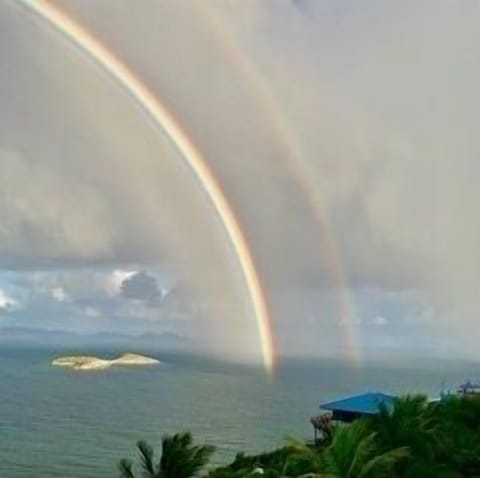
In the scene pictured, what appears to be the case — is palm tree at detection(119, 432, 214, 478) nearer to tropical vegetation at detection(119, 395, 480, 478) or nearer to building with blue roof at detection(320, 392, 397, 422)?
tropical vegetation at detection(119, 395, 480, 478)

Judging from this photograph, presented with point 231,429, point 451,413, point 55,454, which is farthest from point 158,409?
point 451,413

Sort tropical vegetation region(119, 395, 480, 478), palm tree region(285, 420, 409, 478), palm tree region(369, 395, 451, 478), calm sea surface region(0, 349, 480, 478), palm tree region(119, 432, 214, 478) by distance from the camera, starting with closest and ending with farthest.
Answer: palm tree region(285, 420, 409, 478)
tropical vegetation region(119, 395, 480, 478)
palm tree region(369, 395, 451, 478)
palm tree region(119, 432, 214, 478)
calm sea surface region(0, 349, 480, 478)

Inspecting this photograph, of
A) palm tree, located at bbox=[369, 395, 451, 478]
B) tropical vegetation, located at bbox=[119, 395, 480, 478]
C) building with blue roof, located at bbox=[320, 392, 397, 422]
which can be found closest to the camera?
tropical vegetation, located at bbox=[119, 395, 480, 478]

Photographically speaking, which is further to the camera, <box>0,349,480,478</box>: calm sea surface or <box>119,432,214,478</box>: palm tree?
<box>0,349,480,478</box>: calm sea surface

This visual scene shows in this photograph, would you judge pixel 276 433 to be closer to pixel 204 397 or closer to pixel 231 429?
pixel 231 429

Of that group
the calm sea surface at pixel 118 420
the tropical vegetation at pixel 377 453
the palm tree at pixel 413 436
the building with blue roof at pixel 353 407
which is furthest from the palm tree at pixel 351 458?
the calm sea surface at pixel 118 420

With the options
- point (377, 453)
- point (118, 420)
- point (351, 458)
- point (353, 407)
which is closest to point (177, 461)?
point (377, 453)

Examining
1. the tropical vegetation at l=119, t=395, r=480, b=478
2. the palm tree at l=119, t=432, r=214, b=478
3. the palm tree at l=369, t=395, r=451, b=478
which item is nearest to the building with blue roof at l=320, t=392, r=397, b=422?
the tropical vegetation at l=119, t=395, r=480, b=478

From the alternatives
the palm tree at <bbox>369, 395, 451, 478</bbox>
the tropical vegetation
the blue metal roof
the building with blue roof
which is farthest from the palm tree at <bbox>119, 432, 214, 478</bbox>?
the blue metal roof

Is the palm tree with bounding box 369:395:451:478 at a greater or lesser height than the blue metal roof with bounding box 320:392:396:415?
lesser
